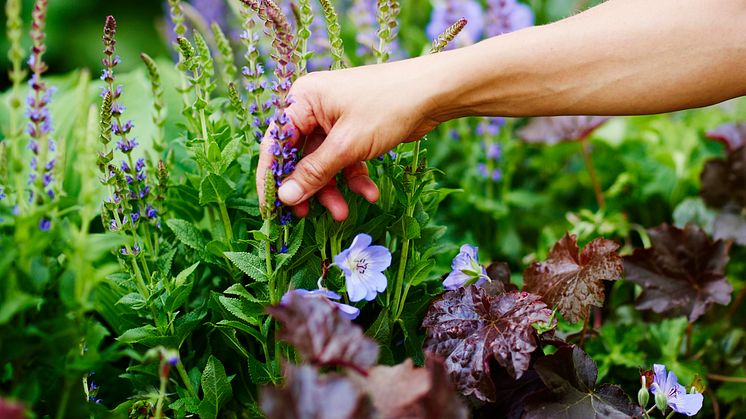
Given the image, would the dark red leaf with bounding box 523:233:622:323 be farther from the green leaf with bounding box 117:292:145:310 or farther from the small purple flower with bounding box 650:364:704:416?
the green leaf with bounding box 117:292:145:310

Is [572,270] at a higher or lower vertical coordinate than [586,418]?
A: higher

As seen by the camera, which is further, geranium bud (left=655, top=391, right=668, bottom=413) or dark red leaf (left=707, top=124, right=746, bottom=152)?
dark red leaf (left=707, top=124, right=746, bottom=152)

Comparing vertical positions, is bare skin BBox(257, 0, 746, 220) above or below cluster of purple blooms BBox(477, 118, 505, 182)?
above

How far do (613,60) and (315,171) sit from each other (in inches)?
18.8

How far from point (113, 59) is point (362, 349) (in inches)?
20.4

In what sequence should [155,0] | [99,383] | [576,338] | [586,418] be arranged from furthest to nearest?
[155,0], [576,338], [99,383], [586,418]

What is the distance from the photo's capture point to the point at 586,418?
2.91 ft

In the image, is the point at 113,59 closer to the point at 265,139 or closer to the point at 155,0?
the point at 265,139

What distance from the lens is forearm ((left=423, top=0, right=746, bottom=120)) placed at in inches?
38.5

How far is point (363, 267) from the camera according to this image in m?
0.93

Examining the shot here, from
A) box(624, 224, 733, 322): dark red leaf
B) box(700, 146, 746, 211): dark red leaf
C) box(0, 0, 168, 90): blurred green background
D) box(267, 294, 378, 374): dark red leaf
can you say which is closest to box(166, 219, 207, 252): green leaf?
box(267, 294, 378, 374): dark red leaf

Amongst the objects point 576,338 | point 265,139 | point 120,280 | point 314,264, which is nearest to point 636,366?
point 576,338

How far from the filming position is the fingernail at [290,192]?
891mm

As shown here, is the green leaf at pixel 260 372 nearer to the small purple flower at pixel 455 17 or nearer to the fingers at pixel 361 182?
the fingers at pixel 361 182
